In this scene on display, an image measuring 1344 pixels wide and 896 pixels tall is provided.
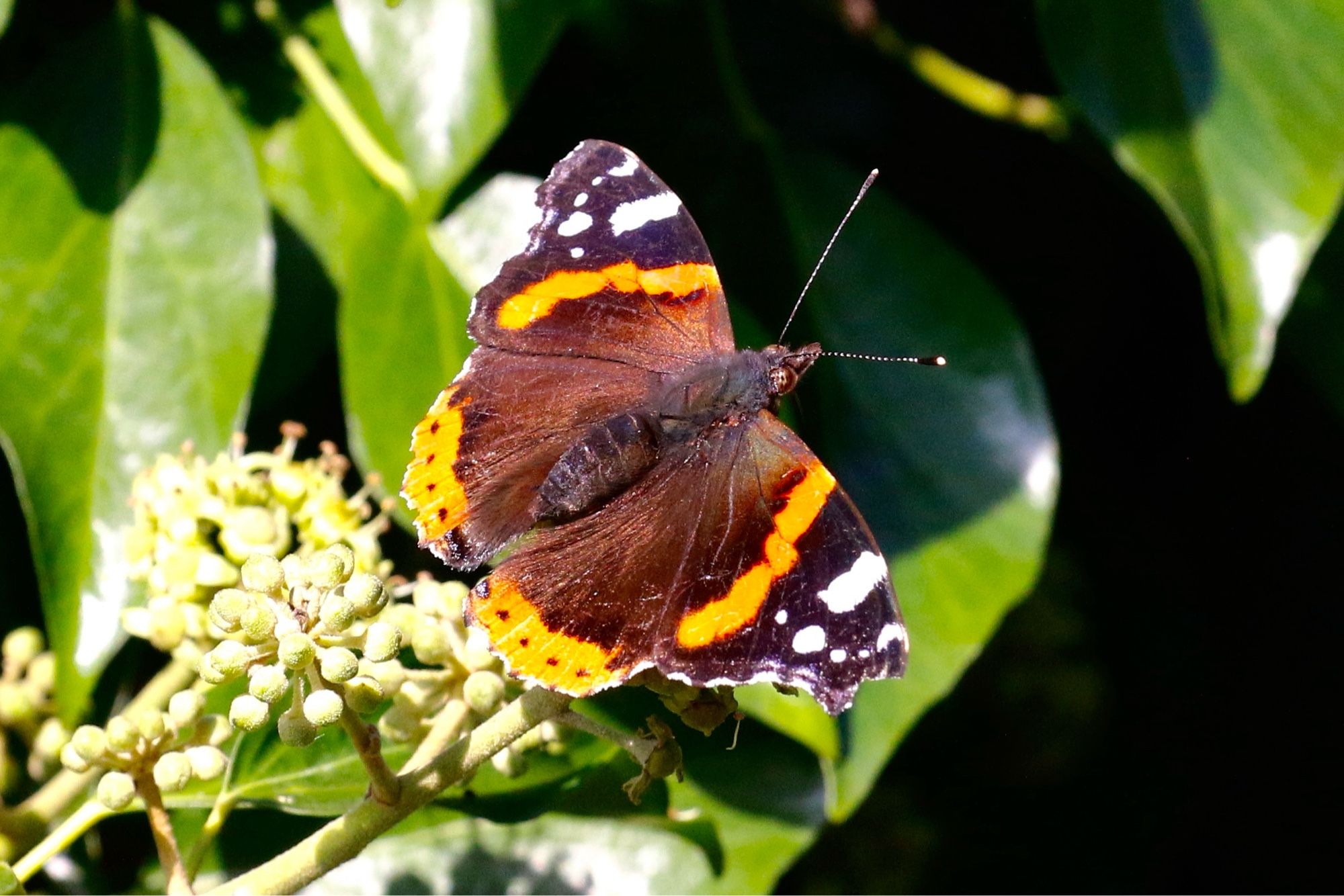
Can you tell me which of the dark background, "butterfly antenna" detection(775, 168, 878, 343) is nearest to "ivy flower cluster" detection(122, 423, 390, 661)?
"butterfly antenna" detection(775, 168, 878, 343)

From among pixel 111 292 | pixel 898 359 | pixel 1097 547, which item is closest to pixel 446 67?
pixel 111 292

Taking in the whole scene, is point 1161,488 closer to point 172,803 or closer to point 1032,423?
point 1032,423

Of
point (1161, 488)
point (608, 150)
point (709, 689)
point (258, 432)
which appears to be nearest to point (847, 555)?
point (709, 689)

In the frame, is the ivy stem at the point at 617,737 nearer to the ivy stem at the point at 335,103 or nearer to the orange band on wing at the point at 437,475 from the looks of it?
the orange band on wing at the point at 437,475

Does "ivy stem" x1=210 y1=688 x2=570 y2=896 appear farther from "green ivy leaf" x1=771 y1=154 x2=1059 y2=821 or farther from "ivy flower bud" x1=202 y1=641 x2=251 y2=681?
"green ivy leaf" x1=771 y1=154 x2=1059 y2=821

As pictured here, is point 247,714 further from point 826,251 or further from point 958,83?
point 958,83

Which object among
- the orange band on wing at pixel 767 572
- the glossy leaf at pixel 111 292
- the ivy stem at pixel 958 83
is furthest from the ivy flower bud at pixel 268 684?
the ivy stem at pixel 958 83
